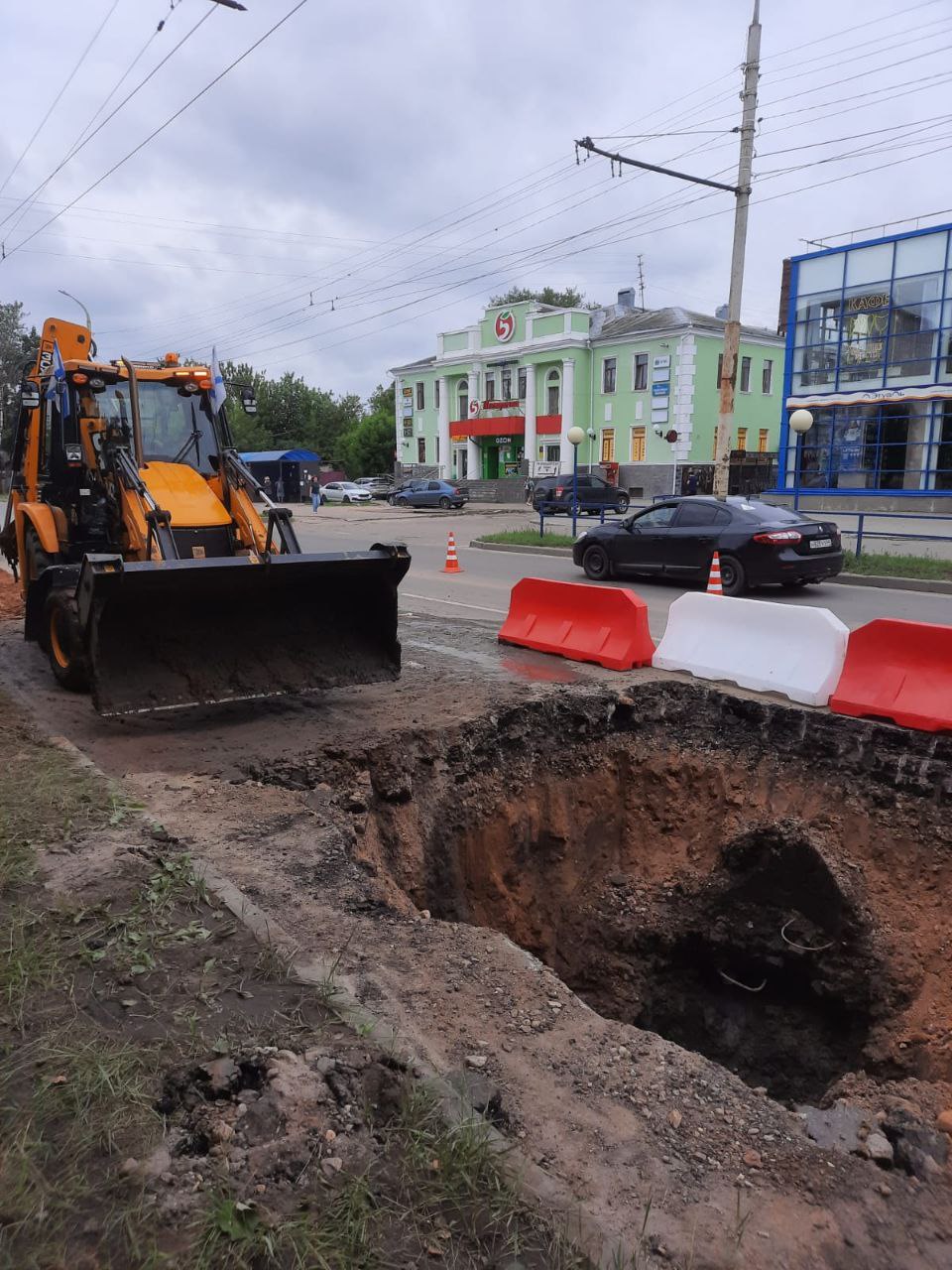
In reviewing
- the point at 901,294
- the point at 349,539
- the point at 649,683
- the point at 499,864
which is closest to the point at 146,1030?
the point at 499,864

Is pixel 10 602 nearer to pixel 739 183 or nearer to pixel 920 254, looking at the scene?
pixel 739 183

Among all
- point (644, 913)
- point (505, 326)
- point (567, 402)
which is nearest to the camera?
point (644, 913)

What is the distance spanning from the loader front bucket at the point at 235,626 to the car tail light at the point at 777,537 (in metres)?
8.07

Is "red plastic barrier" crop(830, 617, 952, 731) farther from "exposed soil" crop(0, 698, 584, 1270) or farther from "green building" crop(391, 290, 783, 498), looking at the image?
"green building" crop(391, 290, 783, 498)

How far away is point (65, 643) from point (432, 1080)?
19.9 ft

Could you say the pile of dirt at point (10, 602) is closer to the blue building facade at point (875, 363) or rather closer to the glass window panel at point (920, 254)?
the blue building facade at point (875, 363)

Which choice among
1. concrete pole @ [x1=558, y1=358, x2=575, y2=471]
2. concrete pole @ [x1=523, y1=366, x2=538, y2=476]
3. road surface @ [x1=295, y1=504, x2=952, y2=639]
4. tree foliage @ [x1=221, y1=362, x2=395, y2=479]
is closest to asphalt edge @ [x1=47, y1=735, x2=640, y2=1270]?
road surface @ [x1=295, y1=504, x2=952, y2=639]

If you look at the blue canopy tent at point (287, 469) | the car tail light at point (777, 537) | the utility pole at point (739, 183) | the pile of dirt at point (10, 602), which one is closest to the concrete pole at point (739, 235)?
the utility pole at point (739, 183)

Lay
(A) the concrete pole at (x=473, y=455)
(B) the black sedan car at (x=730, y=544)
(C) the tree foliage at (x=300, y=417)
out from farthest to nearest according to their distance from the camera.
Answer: (C) the tree foliage at (x=300, y=417), (A) the concrete pole at (x=473, y=455), (B) the black sedan car at (x=730, y=544)

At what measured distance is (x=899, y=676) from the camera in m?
6.30

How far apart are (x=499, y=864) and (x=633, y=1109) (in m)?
3.62

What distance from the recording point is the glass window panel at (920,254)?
86.7 feet

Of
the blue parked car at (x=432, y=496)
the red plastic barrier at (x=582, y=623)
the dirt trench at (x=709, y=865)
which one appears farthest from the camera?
the blue parked car at (x=432, y=496)

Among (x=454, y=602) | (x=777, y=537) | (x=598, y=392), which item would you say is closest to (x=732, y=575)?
(x=777, y=537)
